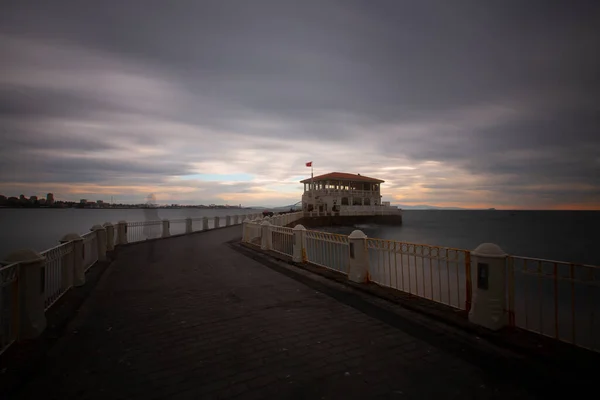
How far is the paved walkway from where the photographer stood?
3.47m

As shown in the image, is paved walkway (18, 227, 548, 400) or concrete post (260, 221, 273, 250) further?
concrete post (260, 221, 273, 250)

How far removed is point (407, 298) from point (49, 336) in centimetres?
624

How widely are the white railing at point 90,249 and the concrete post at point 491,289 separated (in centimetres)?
1017

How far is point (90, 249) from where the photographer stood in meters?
10.5

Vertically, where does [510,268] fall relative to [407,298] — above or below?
above

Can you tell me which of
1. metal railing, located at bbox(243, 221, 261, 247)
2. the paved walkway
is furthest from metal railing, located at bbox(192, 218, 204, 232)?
the paved walkway

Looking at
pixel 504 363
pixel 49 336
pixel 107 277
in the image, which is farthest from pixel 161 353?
pixel 107 277

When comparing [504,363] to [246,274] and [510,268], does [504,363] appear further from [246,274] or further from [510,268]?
[246,274]

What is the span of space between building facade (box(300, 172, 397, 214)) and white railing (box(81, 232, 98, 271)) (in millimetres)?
41192

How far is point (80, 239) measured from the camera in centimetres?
820

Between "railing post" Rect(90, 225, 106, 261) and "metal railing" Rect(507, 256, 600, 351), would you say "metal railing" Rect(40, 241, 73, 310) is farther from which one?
"metal railing" Rect(507, 256, 600, 351)

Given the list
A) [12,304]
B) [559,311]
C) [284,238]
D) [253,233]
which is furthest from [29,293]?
[559,311]

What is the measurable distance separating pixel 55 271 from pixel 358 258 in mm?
6615

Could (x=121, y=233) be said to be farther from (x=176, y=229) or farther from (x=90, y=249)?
(x=176, y=229)
